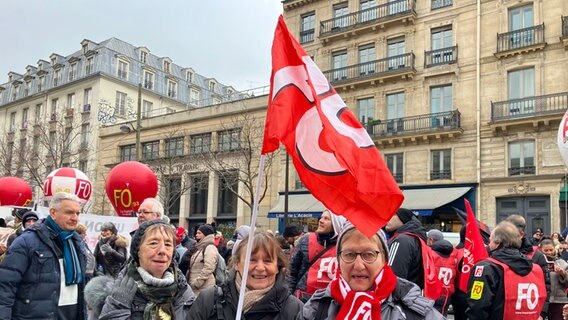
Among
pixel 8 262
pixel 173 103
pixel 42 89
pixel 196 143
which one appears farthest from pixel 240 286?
pixel 42 89

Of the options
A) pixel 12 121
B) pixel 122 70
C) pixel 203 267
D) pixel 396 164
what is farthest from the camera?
pixel 12 121

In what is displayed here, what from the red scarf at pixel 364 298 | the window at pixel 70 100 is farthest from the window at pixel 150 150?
the red scarf at pixel 364 298

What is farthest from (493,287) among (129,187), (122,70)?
(122,70)

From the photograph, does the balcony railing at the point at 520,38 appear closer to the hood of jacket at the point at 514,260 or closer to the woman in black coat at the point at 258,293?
the hood of jacket at the point at 514,260

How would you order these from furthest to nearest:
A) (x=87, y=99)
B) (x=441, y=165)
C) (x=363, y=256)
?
(x=87, y=99)
(x=441, y=165)
(x=363, y=256)

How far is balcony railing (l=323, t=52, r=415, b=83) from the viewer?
82.8 feet

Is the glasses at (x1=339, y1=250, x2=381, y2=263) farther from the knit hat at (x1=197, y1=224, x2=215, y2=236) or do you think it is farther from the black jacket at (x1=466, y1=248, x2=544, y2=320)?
the knit hat at (x1=197, y1=224, x2=215, y2=236)

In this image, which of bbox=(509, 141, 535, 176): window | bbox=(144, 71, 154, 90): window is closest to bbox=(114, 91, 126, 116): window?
bbox=(144, 71, 154, 90): window

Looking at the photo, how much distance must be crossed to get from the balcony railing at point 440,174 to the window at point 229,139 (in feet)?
34.7

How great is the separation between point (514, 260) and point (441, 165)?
1997cm

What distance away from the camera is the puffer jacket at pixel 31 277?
410 cm

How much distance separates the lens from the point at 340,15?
93.9 feet

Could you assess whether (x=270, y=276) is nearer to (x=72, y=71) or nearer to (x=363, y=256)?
(x=363, y=256)

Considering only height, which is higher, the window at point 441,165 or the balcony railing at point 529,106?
the balcony railing at point 529,106
